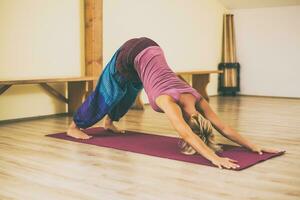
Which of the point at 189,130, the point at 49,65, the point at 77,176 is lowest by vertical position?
the point at 77,176

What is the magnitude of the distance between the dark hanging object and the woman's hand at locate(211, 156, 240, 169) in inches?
216

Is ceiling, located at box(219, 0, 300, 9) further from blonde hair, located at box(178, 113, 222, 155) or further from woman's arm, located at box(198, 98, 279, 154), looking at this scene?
blonde hair, located at box(178, 113, 222, 155)

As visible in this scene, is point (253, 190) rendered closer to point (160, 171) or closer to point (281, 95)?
point (160, 171)

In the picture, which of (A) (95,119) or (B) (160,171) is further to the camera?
(A) (95,119)

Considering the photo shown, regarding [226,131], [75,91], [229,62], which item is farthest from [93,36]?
[229,62]

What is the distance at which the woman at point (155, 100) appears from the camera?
122 inches

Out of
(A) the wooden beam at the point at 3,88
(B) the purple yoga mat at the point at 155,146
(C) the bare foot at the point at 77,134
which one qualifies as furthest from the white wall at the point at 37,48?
(C) the bare foot at the point at 77,134

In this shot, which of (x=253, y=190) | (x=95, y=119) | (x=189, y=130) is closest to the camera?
(x=253, y=190)

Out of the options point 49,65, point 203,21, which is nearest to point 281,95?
point 203,21

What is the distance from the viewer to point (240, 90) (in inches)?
335

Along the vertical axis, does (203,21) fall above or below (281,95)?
above

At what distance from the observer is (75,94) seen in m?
5.55

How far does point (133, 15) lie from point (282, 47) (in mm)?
2896

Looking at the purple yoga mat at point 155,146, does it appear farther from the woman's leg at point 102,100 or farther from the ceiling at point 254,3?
the ceiling at point 254,3
